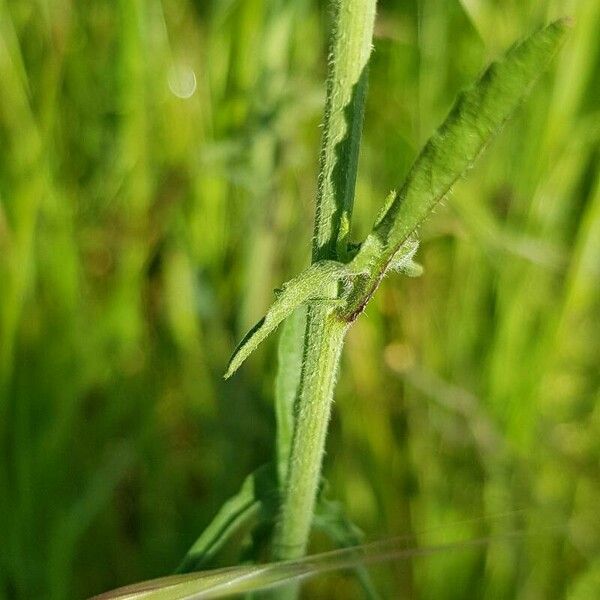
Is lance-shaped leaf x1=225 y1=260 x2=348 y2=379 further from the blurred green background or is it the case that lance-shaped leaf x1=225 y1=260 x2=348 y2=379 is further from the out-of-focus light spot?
the out-of-focus light spot

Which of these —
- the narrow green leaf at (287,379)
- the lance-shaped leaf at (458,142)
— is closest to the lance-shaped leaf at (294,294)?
the lance-shaped leaf at (458,142)

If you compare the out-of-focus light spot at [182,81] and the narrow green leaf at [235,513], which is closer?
the narrow green leaf at [235,513]

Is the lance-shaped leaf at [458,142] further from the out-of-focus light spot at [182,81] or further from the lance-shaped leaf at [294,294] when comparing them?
the out-of-focus light spot at [182,81]

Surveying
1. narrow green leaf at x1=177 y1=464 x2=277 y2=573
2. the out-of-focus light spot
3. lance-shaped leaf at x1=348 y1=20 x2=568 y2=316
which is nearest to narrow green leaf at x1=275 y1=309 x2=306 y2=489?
narrow green leaf at x1=177 y1=464 x2=277 y2=573

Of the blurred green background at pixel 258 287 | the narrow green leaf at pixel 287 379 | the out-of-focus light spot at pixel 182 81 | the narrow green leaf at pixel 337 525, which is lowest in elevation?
the narrow green leaf at pixel 337 525

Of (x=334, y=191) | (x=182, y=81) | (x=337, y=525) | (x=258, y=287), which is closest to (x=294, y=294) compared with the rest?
(x=334, y=191)

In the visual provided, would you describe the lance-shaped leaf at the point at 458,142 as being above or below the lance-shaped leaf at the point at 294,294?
above

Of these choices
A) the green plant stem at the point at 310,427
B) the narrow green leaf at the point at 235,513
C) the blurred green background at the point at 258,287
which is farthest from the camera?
the blurred green background at the point at 258,287
